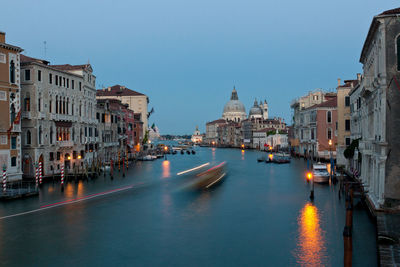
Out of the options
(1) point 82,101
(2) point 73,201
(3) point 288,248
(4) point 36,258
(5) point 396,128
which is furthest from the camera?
(1) point 82,101

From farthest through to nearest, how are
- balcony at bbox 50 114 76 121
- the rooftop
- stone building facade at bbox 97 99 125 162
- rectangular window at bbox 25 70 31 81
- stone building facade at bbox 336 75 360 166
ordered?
the rooftop, stone building facade at bbox 97 99 125 162, stone building facade at bbox 336 75 360 166, balcony at bbox 50 114 76 121, rectangular window at bbox 25 70 31 81

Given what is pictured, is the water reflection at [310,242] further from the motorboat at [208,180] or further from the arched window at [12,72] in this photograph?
the arched window at [12,72]

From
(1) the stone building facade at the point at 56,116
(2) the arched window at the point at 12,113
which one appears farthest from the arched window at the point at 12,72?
(1) the stone building facade at the point at 56,116

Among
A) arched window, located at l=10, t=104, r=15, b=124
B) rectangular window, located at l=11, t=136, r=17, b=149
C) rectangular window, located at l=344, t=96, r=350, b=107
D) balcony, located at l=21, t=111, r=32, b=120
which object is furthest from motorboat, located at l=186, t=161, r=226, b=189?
rectangular window, located at l=344, t=96, r=350, b=107

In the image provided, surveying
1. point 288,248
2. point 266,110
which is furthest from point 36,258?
point 266,110

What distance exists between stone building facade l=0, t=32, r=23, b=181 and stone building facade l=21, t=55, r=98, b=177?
87.4 inches

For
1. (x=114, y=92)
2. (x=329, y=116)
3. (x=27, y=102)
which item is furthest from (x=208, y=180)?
Answer: (x=114, y=92)

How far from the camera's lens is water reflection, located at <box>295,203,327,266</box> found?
14663 millimetres

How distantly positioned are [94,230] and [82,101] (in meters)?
25.4

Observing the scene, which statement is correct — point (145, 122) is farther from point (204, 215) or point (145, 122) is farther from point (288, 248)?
point (288, 248)

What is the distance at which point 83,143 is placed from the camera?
139 ft

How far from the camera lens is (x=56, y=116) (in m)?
36.5

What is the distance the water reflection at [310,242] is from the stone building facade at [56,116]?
74.0ft

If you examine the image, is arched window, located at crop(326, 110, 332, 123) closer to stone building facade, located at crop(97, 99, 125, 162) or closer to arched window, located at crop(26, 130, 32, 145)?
stone building facade, located at crop(97, 99, 125, 162)
